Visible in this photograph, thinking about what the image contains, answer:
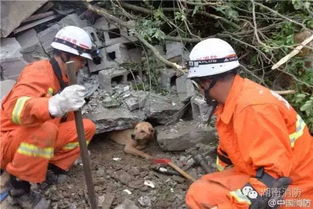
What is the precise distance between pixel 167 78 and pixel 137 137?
3.15 ft

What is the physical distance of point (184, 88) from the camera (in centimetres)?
511

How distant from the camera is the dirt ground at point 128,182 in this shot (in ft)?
13.2

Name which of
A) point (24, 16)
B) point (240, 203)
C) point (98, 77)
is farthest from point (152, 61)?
point (240, 203)

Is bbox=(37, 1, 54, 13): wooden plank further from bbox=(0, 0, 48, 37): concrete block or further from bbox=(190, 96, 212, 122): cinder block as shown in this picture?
bbox=(190, 96, 212, 122): cinder block

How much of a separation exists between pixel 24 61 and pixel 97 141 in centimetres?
133

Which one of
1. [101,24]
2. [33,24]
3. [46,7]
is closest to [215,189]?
[101,24]

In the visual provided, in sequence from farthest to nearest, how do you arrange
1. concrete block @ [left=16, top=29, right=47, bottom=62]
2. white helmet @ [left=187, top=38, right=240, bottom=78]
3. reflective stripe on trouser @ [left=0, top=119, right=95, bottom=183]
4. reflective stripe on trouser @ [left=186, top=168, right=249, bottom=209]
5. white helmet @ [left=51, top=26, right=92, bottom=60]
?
concrete block @ [left=16, top=29, right=47, bottom=62]
white helmet @ [left=51, top=26, right=92, bottom=60]
reflective stripe on trouser @ [left=0, top=119, right=95, bottom=183]
reflective stripe on trouser @ [left=186, top=168, right=249, bottom=209]
white helmet @ [left=187, top=38, right=240, bottom=78]

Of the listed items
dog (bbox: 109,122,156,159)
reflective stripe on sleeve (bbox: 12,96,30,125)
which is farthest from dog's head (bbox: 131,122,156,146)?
reflective stripe on sleeve (bbox: 12,96,30,125)

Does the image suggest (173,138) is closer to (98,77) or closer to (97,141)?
(97,141)

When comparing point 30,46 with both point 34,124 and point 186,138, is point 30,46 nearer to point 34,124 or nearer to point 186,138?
point 34,124

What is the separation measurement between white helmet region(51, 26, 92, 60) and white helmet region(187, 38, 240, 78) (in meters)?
1.20

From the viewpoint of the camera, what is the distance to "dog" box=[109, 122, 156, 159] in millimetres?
4652

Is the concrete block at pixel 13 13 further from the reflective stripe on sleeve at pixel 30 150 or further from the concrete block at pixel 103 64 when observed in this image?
the reflective stripe on sleeve at pixel 30 150

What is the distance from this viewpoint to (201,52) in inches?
122
